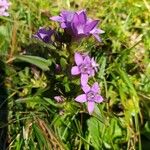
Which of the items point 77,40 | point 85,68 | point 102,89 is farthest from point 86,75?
point 102,89

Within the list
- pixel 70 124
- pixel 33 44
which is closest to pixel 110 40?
pixel 33 44

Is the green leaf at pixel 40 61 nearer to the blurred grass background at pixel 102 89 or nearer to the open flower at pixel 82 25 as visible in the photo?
the blurred grass background at pixel 102 89

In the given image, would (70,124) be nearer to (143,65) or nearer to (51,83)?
(51,83)

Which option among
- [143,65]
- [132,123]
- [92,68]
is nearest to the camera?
[92,68]

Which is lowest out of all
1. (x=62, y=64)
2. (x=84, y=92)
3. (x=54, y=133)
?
(x=54, y=133)

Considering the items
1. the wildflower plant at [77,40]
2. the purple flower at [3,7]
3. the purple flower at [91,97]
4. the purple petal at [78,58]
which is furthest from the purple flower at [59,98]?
the purple flower at [3,7]

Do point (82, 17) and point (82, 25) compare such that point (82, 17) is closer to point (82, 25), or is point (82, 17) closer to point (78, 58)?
point (82, 25)
